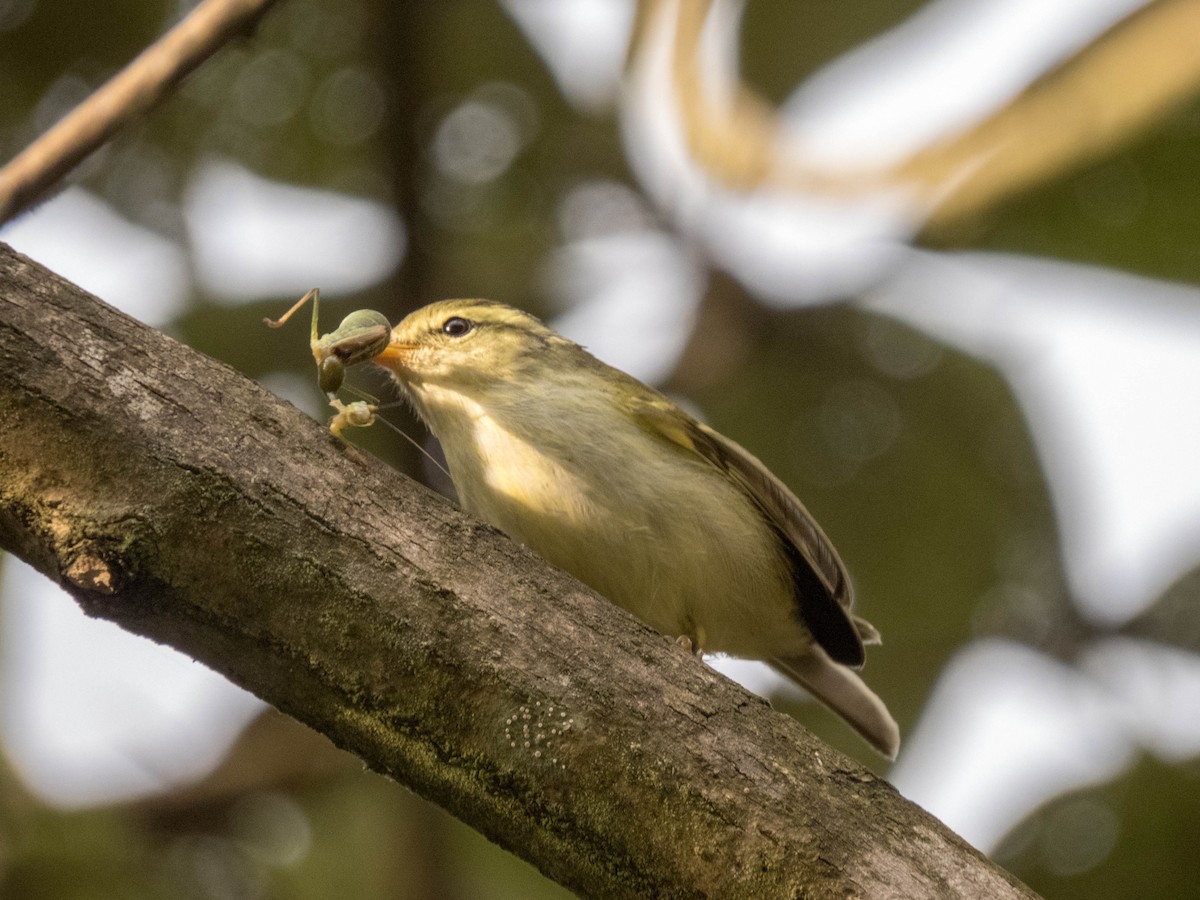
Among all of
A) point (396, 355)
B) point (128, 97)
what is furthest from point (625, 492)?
point (128, 97)

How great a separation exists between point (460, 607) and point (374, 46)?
124 inches

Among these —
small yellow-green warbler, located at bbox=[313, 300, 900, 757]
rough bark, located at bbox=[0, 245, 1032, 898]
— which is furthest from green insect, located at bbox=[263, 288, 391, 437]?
rough bark, located at bbox=[0, 245, 1032, 898]

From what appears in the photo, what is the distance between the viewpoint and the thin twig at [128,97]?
2518mm

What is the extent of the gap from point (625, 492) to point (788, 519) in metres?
0.55

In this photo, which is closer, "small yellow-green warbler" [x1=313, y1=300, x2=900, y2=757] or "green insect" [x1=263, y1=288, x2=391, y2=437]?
"green insect" [x1=263, y1=288, x2=391, y2=437]

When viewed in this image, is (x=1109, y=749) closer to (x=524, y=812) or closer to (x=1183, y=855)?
(x=1183, y=855)

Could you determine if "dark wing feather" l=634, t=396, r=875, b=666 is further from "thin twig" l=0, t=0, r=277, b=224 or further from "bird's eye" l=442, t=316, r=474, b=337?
"thin twig" l=0, t=0, r=277, b=224

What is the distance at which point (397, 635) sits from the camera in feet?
6.82

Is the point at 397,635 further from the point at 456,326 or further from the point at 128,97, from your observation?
the point at 456,326

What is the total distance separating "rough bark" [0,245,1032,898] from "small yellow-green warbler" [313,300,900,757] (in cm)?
99

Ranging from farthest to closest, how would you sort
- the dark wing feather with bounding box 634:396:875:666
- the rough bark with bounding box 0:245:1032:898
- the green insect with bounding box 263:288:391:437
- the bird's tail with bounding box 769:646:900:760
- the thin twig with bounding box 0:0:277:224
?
1. the bird's tail with bounding box 769:646:900:760
2. the dark wing feather with bounding box 634:396:875:666
3. the green insect with bounding box 263:288:391:437
4. the thin twig with bounding box 0:0:277:224
5. the rough bark with bounding box 0:245:1032:898

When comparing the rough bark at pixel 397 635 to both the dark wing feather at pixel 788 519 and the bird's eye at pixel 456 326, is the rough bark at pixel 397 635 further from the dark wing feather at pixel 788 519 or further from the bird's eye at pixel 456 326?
the bird's eye at pixel 456 326

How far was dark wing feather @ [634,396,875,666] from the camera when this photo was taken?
142 inches

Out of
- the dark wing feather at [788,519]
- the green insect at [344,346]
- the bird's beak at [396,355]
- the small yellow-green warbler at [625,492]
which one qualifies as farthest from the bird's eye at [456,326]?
the dark wing feather at [788,519]
